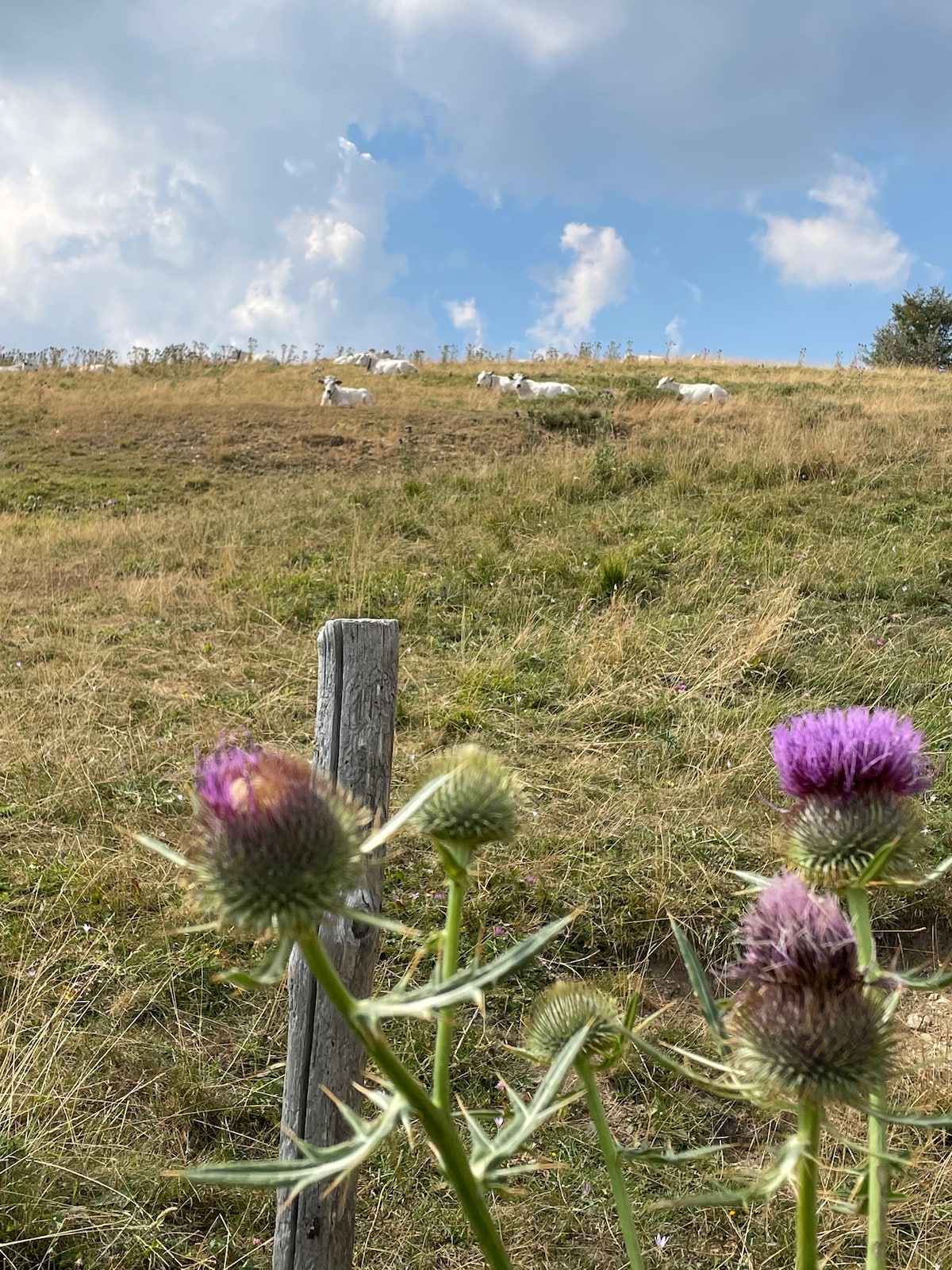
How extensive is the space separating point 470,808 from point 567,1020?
0.51m

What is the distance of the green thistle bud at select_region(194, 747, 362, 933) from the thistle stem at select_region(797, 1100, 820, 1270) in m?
0.63

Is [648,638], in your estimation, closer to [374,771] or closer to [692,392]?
[374,771]

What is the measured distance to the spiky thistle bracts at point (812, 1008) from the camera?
1.17 metres

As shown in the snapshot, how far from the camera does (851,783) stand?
1.47 meters

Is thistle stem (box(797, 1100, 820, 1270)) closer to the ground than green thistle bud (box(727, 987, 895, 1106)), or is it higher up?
closer to the ground

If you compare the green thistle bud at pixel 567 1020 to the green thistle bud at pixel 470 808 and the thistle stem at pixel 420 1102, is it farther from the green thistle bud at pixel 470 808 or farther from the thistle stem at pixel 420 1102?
the thistle stem at pixel 420 1102

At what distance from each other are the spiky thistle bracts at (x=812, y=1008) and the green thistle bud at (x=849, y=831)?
253 millimetres

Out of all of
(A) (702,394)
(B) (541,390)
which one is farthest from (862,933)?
(B) (541,390)

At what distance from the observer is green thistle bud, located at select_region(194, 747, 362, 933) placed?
1091 mm

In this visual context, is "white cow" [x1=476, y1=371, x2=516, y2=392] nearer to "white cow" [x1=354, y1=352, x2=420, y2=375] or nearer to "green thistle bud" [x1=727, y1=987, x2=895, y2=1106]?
"white cow" [x1=354, y1=352, x2=420, y2=375]

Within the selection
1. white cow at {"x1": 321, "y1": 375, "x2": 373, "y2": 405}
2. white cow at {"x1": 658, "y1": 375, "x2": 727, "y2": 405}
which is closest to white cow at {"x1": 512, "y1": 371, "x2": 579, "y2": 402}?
white cow at {"x1": 658, "y1": 375, "x2": 727, "y2": 405}

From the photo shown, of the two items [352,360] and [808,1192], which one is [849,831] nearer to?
[808,1192]

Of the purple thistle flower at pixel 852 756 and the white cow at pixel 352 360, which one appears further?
the white cow at pixel 352 360

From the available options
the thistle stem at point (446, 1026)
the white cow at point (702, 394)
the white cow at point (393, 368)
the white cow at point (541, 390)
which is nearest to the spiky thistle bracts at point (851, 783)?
the thistle stem at point (446, 1026)
